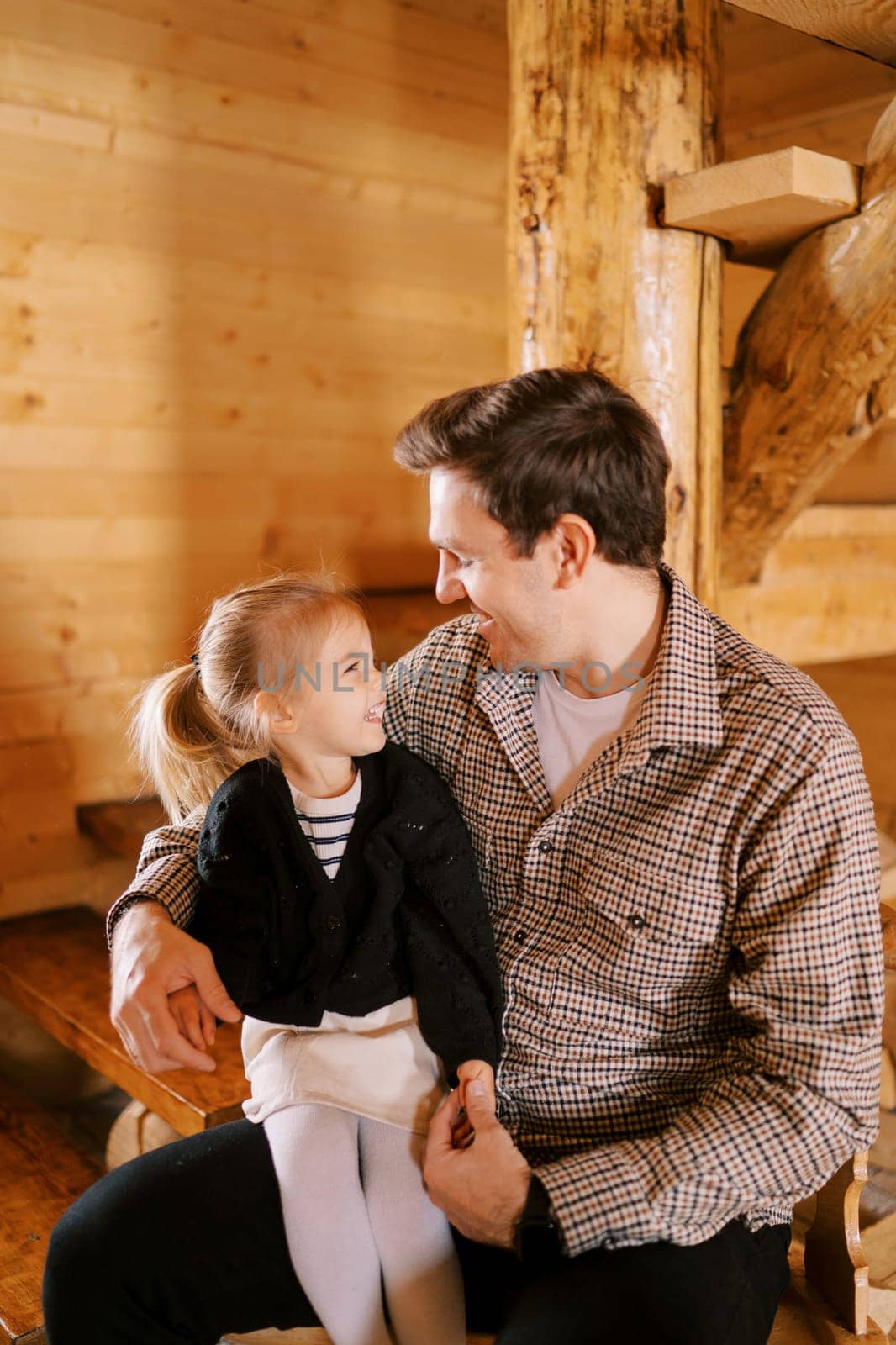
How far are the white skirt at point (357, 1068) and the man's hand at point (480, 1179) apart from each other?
0.07 meters

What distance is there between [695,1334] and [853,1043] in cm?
31

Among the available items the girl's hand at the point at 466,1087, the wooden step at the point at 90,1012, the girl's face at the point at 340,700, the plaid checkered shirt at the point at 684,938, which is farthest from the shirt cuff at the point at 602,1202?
the wooden step at the point at 90,1012

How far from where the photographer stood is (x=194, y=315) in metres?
2.85

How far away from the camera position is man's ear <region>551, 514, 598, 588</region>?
4.62ft

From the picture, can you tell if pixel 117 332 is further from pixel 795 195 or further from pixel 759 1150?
pixel 759 1150

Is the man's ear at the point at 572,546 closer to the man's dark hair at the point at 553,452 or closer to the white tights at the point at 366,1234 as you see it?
the man's dark hair at the point at 553,452

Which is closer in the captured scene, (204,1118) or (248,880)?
(248,880)

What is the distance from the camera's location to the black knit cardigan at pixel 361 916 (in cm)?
140

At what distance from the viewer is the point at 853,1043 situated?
1.22 metres

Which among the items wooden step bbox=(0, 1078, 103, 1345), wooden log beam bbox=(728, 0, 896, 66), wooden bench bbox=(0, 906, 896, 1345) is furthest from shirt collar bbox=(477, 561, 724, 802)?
wooden step bbox=(0, 1078, 103, 1345)

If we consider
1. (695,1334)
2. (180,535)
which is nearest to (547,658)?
(695,1334)

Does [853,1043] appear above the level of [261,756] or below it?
below

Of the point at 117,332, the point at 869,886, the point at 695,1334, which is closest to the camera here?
the point at 695,1334

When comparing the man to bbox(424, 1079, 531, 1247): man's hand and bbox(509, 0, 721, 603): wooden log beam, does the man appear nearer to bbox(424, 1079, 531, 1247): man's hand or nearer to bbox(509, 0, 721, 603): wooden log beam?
bbox(424, 1079, 531, 1247): man's hand
